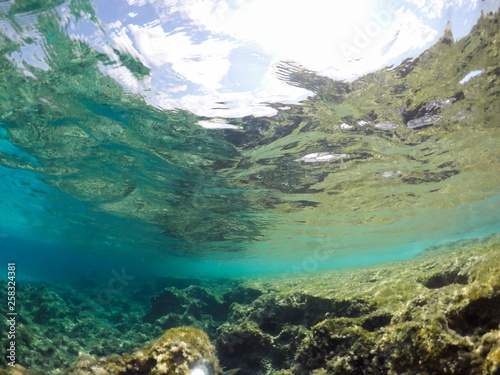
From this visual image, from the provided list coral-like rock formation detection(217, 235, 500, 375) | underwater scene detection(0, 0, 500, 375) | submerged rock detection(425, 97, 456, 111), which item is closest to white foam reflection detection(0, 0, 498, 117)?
underwater scene detection(0, 0, 500, 375)

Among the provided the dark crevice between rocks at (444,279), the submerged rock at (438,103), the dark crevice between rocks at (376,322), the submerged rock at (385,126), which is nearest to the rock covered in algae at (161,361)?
the dark crevice between rocks at (376,322)

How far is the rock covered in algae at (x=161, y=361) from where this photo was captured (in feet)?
17.3

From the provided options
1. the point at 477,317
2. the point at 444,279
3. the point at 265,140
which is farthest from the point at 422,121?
the point at 477,317

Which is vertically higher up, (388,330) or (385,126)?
(385,126)

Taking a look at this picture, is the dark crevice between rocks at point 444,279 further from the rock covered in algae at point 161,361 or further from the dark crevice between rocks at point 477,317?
the rock covered in algae at point 161,361

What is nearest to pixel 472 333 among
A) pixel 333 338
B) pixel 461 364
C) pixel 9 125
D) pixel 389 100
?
pixel 461 364

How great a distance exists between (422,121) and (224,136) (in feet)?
26.7

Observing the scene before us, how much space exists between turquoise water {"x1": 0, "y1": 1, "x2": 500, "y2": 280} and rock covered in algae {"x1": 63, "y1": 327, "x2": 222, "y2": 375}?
756 centimetres

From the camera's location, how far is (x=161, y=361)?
209 inches

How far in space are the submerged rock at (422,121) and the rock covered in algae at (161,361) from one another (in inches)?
439

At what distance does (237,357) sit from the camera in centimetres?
935

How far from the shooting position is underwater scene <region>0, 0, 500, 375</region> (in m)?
5.47

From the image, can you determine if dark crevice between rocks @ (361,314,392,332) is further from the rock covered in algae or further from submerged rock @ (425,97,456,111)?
submerged rock @ (425,97,456,111)

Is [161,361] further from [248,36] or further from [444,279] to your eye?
[248,36]
